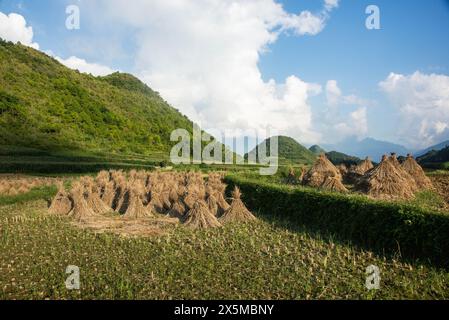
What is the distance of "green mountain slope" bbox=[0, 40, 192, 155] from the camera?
45438 mm

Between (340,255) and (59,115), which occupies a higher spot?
(59,115)

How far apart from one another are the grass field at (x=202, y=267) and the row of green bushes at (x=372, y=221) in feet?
2.12

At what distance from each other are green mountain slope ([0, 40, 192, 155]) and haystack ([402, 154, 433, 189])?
3303 centimetres

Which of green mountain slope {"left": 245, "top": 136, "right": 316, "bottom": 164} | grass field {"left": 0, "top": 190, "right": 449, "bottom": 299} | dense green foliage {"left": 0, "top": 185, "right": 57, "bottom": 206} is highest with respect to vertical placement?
green mountain slope {"left": 245, "top": 136, "right": 316, "bottom": 164}

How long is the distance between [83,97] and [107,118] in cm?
638

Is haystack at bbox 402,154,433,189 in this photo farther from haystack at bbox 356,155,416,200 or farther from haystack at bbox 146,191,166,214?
haystack at bbox 146,191,166,214

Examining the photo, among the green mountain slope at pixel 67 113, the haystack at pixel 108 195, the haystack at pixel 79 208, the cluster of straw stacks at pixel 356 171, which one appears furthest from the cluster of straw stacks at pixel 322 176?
the green mountain slope at pixel 67 113

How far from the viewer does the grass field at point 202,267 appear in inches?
314

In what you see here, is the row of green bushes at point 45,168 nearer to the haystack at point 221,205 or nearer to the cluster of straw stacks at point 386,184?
the haystack at point 221,205

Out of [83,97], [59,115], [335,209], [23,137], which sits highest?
[83,97]

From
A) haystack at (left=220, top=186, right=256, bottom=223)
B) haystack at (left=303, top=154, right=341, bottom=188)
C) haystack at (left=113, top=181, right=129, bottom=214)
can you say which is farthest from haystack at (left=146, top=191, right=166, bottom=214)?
haystack at (left=303, top=154, right=341, bottom=188)
